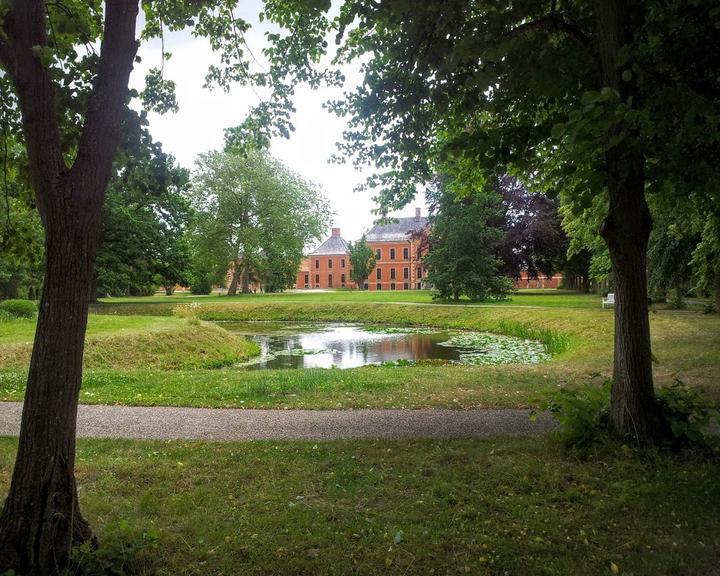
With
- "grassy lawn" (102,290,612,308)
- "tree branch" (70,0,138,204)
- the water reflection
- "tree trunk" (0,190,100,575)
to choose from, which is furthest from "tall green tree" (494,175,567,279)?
"tree trunk" (0,190,100,575)

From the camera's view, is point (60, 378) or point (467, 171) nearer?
point (60, 378)

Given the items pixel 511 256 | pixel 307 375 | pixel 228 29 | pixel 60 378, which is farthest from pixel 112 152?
pixel 511 256

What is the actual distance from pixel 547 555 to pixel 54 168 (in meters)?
4.08

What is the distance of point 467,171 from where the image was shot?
7.94 metres

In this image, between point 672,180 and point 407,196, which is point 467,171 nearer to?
point 407,196

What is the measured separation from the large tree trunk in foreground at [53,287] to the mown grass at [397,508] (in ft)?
1.39

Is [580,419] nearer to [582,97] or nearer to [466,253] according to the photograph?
[582,97]

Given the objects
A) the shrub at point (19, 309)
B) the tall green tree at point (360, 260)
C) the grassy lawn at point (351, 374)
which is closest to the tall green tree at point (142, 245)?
the shrub at point (19, 309)

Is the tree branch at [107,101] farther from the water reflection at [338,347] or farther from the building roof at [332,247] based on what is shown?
the building roof at [332,247]

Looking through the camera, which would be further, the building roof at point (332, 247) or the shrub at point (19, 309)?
the building roof at point (332, 247)

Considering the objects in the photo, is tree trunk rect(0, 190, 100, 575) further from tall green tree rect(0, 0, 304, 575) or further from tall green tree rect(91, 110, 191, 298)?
tall green tree rect(91, 110, 191, 298)

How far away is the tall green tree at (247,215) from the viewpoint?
4734 cm

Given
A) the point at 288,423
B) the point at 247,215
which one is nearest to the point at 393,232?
the point at 247,215

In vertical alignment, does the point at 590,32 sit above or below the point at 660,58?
above
